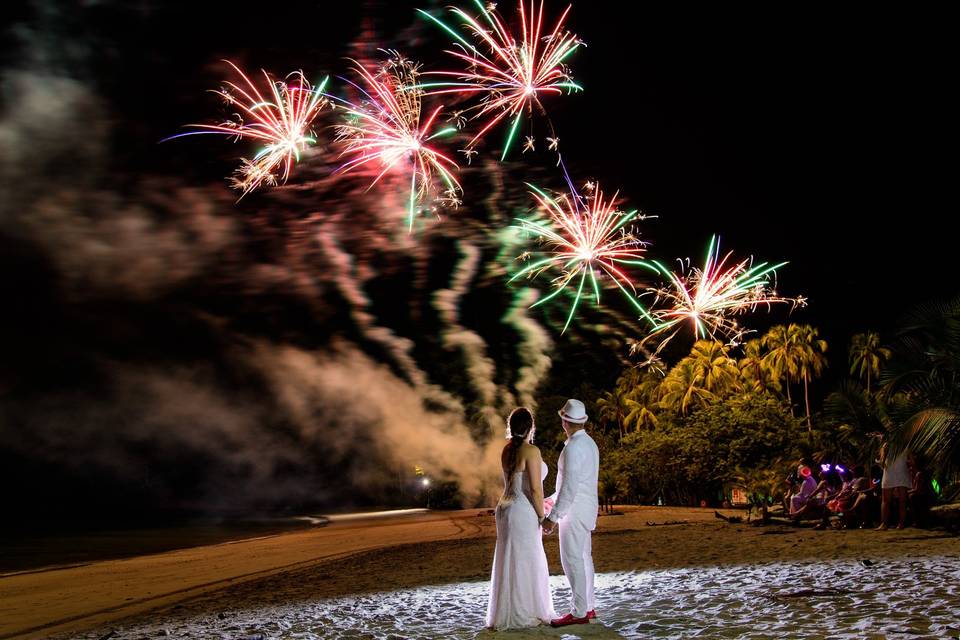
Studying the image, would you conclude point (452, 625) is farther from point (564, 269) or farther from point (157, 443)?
point (157, 443)

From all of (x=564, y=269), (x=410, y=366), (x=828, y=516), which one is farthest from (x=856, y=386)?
(x=410, y=366)

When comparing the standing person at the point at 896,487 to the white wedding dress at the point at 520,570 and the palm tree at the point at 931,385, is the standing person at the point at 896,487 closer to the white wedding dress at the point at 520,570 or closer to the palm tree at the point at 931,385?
the palm tree at the point at 931,385

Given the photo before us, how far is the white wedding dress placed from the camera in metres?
7.10

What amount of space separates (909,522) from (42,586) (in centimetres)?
1727

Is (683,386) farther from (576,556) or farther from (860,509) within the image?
(576,556)

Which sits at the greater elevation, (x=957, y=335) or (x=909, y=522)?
(x=957, y=335)

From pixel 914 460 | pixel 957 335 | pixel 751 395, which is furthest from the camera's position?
pixel 751 395

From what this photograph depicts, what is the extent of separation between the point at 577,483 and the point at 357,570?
7.79 meters

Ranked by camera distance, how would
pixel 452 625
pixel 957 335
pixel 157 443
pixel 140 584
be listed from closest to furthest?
pixel 452 625 < pixel 957 335 < pixel 140 584 < pixel 157 443

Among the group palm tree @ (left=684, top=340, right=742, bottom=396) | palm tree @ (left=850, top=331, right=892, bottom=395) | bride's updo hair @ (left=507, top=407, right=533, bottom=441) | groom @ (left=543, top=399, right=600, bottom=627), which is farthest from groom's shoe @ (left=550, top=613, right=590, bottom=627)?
palm tree @ (left=850, top=331, right=892, bottom=395)

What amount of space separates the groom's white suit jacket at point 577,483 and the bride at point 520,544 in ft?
0.65

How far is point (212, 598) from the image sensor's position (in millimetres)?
11406

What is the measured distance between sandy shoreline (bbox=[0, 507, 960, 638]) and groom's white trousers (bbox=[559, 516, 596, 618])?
4.22m

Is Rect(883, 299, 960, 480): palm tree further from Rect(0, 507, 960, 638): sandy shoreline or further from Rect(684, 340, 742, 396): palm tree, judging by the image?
Rect(684, 340, 742, 396): palm tree
